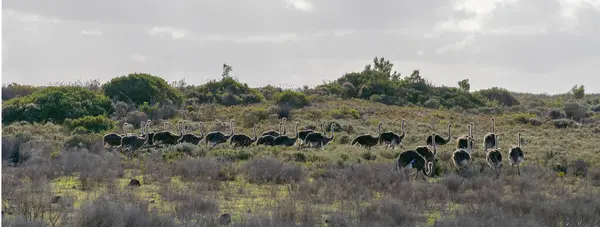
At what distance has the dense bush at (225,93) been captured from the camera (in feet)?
179

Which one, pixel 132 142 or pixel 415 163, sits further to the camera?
pixel 132 142

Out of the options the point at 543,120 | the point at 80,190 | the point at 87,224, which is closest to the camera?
the point at 87,224

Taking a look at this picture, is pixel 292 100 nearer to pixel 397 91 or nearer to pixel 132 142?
pixel 397 91

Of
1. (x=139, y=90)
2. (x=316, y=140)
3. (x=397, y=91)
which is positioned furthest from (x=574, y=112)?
(x=316, y=140)

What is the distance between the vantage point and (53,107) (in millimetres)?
40438

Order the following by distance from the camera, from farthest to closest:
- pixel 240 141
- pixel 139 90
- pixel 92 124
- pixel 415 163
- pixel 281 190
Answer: pixel 139 90 → pixel 92 124 → pixel 240 141 → pixel 415 163 → pixel 281 190

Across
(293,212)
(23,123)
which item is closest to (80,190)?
(293,212)

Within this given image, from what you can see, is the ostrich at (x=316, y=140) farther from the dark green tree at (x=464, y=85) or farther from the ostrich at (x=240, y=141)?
the dark green tree at (x=464, y=85)

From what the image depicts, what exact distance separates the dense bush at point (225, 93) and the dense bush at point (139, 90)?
4355 mm

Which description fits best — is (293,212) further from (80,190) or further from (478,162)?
(478,162)

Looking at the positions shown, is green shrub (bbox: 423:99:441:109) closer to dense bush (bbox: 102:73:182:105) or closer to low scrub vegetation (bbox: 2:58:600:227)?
dense bush (bbox: 102:73:182:105)

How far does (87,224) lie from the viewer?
9.53 meters

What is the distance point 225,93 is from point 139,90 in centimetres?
849

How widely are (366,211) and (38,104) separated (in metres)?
32.6
